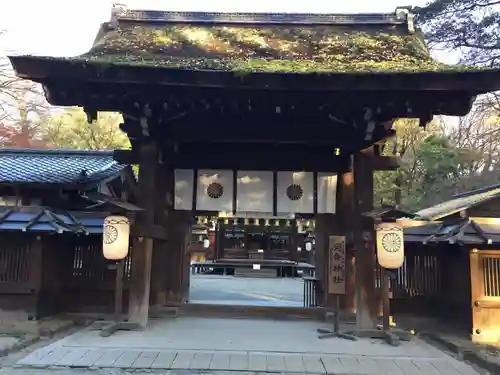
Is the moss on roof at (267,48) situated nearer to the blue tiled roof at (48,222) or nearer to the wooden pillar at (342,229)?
the wooden pillar at (342,229)

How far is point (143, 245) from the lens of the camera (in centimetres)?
729

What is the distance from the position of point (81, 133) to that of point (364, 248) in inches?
907

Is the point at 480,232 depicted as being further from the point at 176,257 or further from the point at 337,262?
the point at 176,257

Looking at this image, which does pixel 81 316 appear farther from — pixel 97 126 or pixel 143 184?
pixel 97 126

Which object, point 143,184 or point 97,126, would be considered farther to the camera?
point 97,126

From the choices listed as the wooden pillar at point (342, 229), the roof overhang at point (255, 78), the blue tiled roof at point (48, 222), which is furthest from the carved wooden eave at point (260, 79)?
the blue tiled roof at point (48, 222)

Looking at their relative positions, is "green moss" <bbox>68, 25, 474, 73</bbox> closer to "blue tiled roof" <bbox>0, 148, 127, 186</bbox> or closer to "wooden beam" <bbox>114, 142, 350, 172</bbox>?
"wooden beam" <bbox>114, 142, 350, 172</bbox>

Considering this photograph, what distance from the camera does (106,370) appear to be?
5031 mm

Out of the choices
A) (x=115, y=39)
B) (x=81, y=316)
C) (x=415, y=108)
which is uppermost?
(x=115, y=39)

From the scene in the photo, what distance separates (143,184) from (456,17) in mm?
12399

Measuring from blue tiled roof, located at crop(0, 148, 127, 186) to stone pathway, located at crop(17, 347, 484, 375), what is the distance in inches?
178

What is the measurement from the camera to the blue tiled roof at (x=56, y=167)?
934cm

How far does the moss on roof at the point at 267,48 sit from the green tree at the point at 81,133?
62.4ft

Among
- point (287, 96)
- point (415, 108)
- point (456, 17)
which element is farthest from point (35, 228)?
point (456, 17)
